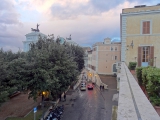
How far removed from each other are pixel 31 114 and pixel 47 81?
5106mm

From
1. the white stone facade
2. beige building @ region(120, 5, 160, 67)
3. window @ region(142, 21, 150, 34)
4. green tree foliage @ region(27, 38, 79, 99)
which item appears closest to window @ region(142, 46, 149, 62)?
beige building @ region(120, 5, 160, 67)

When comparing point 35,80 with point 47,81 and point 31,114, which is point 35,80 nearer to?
point 47,81

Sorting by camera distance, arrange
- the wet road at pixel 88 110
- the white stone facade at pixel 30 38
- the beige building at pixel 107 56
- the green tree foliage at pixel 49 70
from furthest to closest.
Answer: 1. the white stone facade at pixel 30 38
2. the beige building at pixel 107 56
3. the wet road at pixel 88 110
4. the green tree foliage at pixel 49 70

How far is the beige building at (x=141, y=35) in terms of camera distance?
15.4 m

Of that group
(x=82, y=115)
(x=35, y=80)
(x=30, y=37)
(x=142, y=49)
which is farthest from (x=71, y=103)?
(x=30, y=37)

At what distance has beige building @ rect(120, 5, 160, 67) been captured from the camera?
50.4 ft

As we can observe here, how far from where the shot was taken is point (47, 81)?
12.8 meters

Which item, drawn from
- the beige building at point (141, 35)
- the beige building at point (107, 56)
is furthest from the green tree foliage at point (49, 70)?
the beige building at point (107, 56)

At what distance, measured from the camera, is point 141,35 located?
15922mm

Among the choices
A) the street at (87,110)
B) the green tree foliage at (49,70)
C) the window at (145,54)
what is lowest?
the street at (87,110)

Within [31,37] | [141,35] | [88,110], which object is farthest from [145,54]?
[31,37]

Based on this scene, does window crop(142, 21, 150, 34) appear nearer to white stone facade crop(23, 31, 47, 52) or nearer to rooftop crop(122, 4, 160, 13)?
rooftop crop(122, 4, 160, 13)

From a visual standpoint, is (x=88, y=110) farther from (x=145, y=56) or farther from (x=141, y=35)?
(x=141, y=35)

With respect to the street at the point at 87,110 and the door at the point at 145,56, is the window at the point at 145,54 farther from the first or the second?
the street at the point at 87,110
